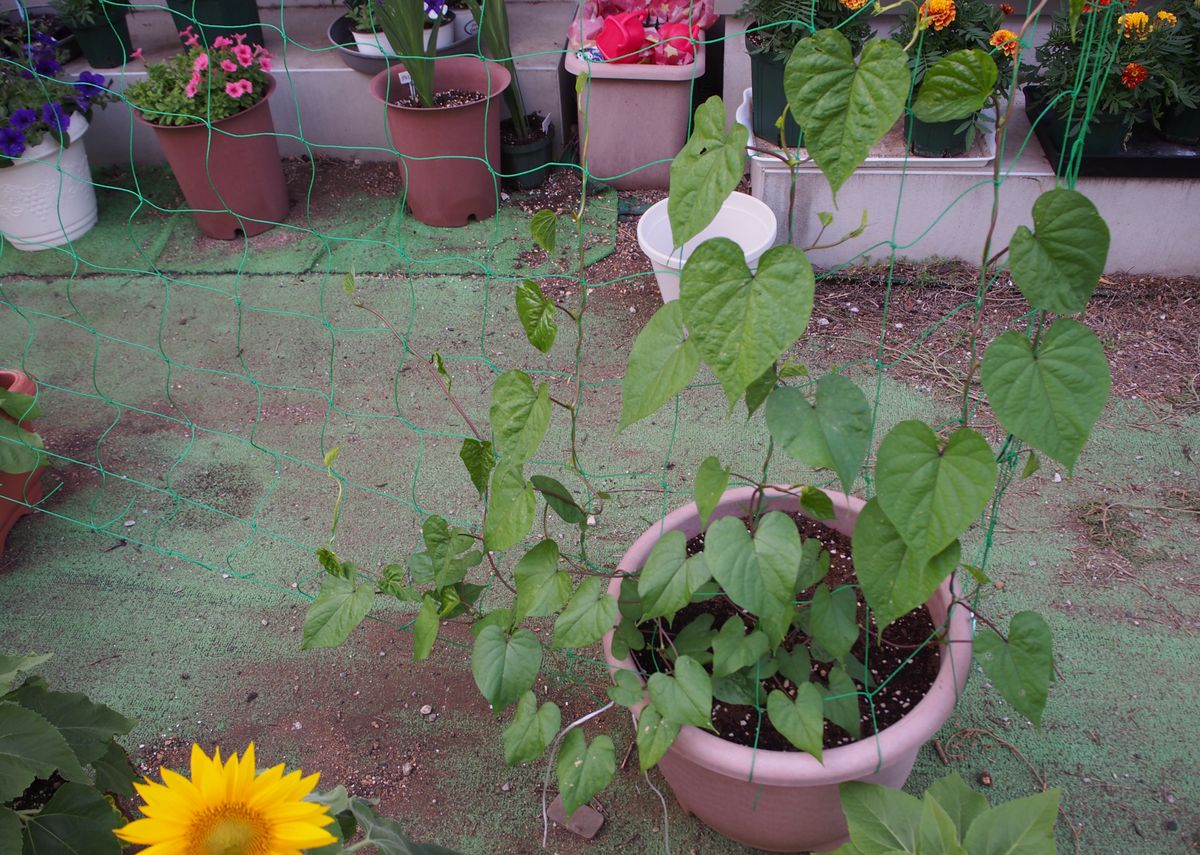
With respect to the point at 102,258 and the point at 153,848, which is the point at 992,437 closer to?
the point at 153,848

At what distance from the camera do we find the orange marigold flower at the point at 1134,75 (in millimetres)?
2414

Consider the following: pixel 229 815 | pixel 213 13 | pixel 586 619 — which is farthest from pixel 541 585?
pixel 213 13

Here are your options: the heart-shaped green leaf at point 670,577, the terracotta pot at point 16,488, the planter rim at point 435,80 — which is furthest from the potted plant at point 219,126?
the heart-shaped green leaf at point 670,577

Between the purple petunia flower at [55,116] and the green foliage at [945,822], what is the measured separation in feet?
9.84

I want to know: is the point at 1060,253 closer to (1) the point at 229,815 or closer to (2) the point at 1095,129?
(1) the point at 229,815

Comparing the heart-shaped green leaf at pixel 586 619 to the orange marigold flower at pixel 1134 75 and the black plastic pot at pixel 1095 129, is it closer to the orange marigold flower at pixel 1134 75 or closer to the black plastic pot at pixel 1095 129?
the black plastic pot at pixel 1095 129

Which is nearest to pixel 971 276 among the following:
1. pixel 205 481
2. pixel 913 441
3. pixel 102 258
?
pixel 913 441

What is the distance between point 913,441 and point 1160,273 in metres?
2.21

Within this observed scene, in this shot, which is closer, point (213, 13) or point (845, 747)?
point (845, 747)

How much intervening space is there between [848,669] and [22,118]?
2.89 meters

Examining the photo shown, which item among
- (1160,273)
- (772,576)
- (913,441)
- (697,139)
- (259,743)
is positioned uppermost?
(697,139)

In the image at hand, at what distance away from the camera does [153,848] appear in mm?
853

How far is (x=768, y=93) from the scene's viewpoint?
8.97 feet

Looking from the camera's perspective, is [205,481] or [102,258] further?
[102,258]
